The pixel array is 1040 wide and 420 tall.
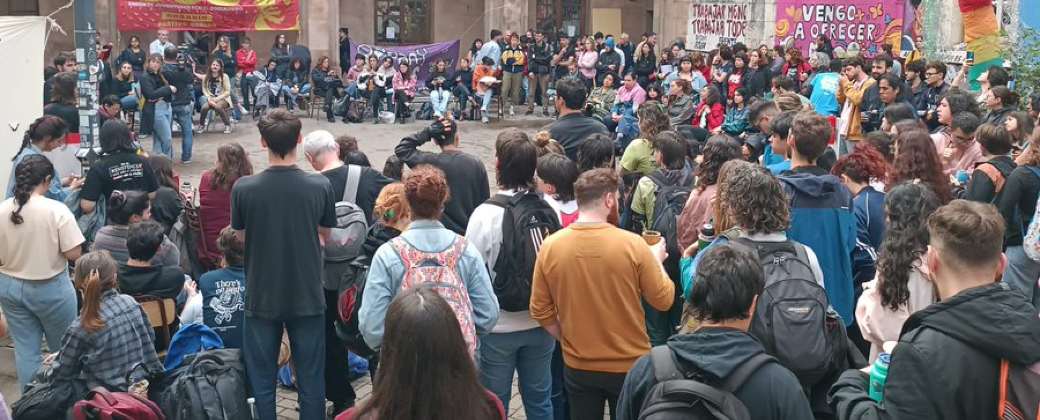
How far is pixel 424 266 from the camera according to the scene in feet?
15.3

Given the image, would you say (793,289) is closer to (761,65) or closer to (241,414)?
(241,414)

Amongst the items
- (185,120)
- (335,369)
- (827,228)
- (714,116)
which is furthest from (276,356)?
(185,120)

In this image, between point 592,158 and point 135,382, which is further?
point 592,158

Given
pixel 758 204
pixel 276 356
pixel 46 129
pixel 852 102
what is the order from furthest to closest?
1. pixel 852 102
2. pixel 46 129
3. pixel 276 356
4. pixel 758 204

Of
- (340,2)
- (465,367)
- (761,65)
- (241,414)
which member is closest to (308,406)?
(241,414)

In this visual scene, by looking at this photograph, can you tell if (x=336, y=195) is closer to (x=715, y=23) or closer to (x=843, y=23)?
(x=843, y=23)

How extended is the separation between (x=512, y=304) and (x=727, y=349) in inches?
81.7

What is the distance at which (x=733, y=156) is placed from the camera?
5918mm

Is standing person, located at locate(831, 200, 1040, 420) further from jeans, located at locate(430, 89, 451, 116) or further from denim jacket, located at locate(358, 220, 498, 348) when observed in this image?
jeans, located at locate(430, 89, 451, 116)

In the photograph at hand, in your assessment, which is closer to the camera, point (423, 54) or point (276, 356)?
point (276, 356)

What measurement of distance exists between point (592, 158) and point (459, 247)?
242 cm

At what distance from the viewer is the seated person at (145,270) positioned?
19.4 ft

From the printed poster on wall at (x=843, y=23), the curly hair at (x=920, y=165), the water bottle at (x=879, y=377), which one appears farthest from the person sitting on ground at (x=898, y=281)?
the printed poster on wall at (x=843, y=23)

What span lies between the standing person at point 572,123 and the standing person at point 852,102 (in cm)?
504
